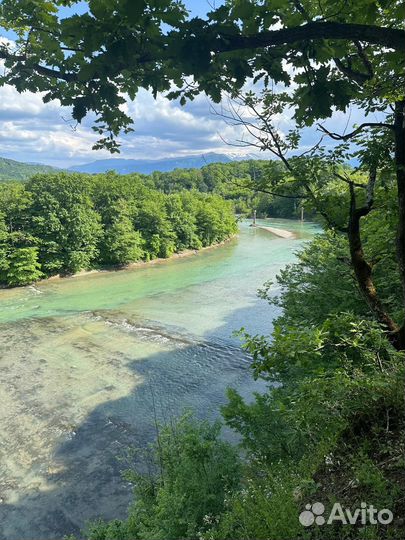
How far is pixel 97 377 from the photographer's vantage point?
53.6ft

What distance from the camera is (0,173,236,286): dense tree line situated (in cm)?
3500

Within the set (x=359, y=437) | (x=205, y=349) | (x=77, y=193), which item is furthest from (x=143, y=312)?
(x=359, y=437)

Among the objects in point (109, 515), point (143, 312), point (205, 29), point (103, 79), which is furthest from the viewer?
point (143, 312)

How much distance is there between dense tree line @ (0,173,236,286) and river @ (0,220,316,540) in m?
3.88

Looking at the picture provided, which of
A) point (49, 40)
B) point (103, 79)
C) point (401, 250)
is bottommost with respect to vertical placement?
point (401, 250)

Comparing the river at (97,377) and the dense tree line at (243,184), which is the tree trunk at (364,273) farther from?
the river at (97,377)

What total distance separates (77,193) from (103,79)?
3930 cm

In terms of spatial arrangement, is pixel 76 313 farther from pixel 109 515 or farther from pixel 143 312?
pixel 109 515

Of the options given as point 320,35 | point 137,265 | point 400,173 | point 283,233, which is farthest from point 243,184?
point 283,233

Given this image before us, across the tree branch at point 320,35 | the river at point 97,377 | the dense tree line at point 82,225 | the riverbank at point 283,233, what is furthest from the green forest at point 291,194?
the riverbank at point 283,233

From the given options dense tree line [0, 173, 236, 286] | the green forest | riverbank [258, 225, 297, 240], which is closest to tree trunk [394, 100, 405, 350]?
the green forest

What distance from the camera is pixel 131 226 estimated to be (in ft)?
143

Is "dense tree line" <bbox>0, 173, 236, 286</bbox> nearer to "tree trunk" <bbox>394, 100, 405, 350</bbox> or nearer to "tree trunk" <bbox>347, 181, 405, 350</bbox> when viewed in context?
"tree trunk" <bbox>347, 181, 405, 350</bbox>

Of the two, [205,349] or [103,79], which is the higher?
[103,79]
